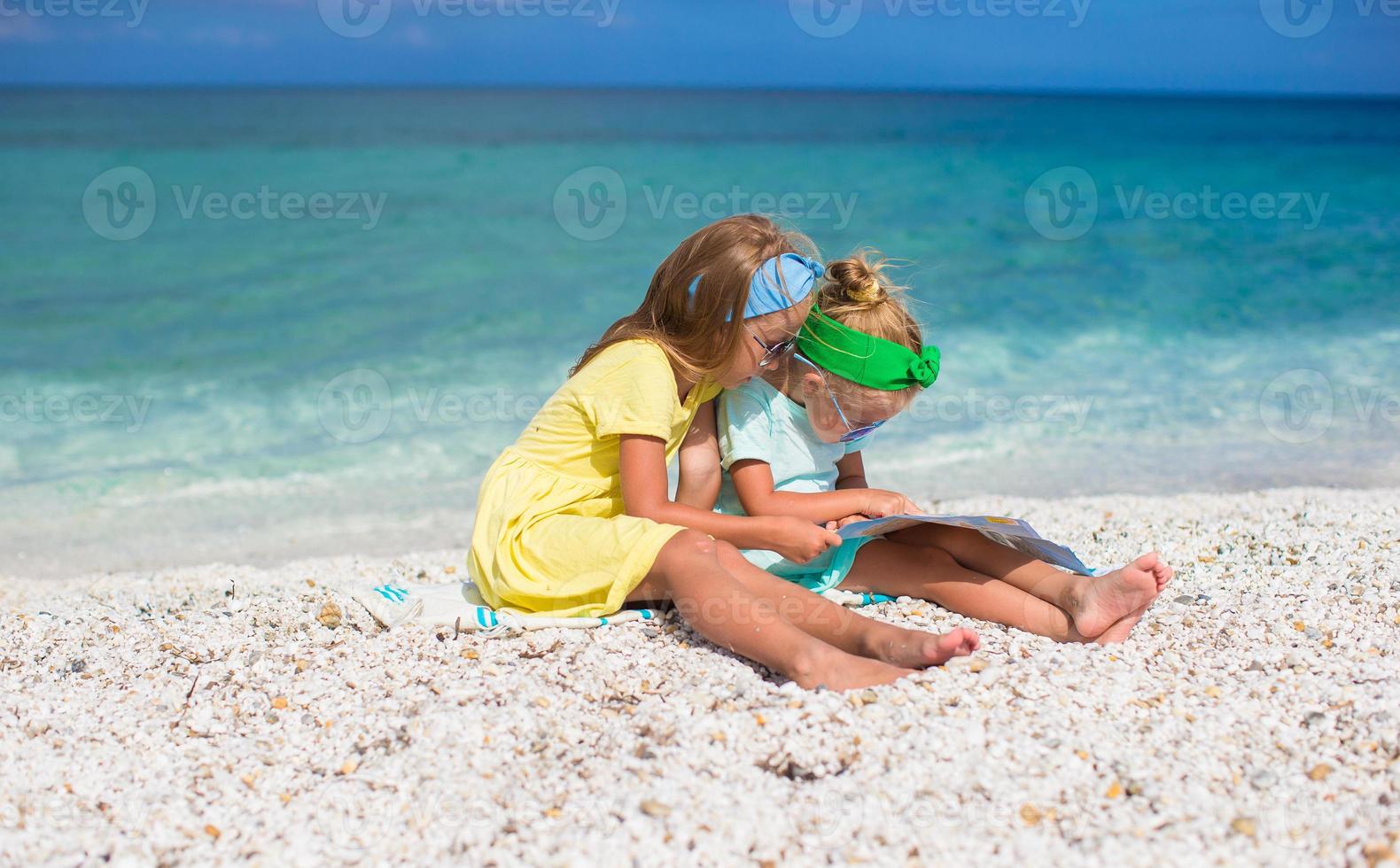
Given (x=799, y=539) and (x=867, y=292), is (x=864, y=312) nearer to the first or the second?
(x=867, y=292)

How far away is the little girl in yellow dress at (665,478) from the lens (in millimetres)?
3014

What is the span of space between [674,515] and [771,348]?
0.63m

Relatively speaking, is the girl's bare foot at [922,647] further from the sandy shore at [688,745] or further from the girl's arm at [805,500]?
the girl's arm at [805,500]

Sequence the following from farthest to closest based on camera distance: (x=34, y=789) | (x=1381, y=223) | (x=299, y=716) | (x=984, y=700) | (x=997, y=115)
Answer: (x=997, y=115) < (x=1381, y=223) < (x=299, y=716) < (x=984, y=700) < (x=34, y=789)

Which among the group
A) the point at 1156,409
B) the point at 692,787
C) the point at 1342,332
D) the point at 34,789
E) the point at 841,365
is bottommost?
the point at 34,789

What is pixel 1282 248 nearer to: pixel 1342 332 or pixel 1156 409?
pixel 1342 332

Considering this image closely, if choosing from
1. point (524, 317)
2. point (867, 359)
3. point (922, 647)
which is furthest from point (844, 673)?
point (524, 317)

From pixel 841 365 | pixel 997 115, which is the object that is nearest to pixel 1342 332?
pixel 841 365

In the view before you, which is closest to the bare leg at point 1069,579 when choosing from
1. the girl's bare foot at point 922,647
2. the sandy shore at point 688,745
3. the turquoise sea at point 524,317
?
the sandy shore at point 688,745

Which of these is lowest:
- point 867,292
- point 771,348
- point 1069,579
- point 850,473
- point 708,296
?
point 1069,579

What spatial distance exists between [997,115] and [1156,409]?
40373 mm

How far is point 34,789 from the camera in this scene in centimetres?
241

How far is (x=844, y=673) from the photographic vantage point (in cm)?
270

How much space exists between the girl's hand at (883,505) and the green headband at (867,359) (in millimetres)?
345
